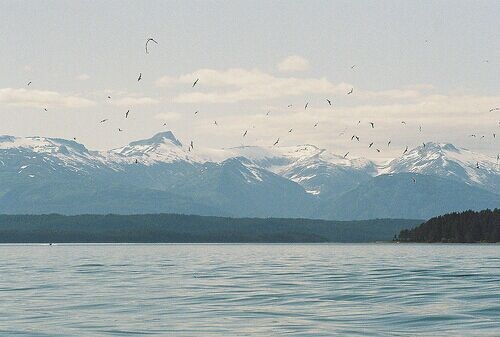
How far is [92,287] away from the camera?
73.8 meters

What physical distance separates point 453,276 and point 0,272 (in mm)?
44572

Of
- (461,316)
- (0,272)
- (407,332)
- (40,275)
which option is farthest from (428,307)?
(0,272)

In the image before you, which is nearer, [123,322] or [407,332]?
[407,332]

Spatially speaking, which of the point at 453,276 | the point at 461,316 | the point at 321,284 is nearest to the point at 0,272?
the point at 321,284

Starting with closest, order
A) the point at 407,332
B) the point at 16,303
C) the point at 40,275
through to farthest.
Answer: the point at 407,332
the point at 16,303
the point at 40,275

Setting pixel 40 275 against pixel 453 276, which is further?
pixel 40 275

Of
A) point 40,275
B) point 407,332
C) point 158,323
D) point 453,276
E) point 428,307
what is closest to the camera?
point 407,332

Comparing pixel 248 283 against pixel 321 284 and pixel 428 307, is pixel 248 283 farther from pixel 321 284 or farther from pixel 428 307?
pixel 428 307

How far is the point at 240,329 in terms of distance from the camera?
46.5m

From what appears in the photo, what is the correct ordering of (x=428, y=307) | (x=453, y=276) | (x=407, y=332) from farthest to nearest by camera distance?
(x=453, y=276), (x=428, y=307), (x=407, y=332)

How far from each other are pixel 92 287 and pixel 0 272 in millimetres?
27861

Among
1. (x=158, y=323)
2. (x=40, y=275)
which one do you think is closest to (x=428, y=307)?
(x=158, y=323)

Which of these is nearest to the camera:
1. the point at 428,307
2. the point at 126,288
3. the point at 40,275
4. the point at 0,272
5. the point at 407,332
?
the point at 407,332

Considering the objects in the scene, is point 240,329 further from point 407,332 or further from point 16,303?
point 16,303
